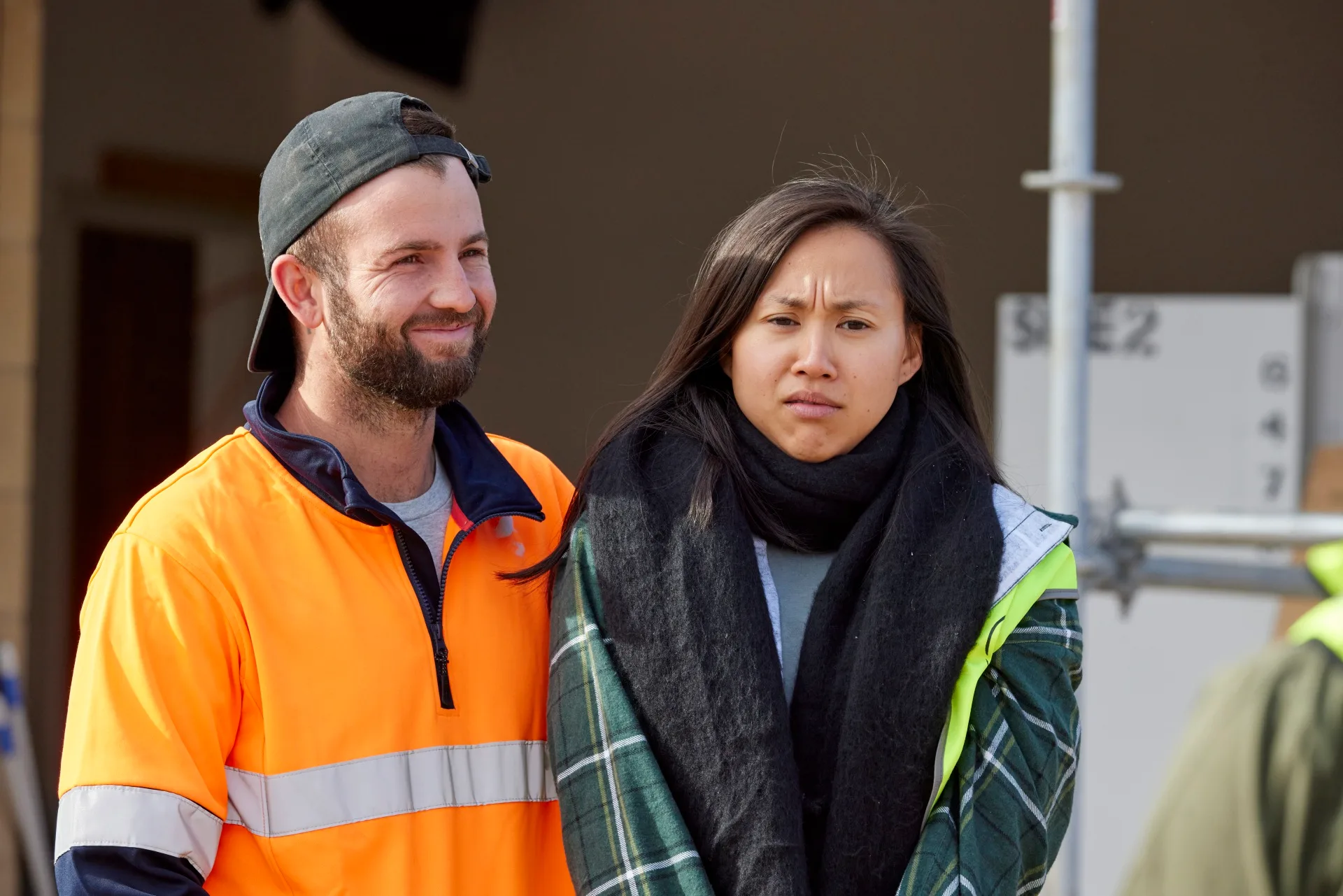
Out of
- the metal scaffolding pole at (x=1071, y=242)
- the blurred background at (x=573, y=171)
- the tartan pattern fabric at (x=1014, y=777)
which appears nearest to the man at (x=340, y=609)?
the tartan pattern fabric at (x=1014, y=777)

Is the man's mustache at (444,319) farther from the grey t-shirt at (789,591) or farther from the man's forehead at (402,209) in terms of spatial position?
the grey t-shirt at (789,591)

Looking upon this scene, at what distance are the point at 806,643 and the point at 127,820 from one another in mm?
726

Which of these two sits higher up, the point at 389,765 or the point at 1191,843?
the point at 1191,843

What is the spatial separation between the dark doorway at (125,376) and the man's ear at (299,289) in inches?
104

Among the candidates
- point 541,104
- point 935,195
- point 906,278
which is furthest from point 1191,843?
point 541,104

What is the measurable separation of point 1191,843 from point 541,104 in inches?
132

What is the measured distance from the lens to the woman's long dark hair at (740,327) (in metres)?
1.81

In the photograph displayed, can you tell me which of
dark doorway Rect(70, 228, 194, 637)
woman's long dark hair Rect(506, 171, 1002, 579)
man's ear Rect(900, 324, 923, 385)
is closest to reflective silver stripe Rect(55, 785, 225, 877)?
woman's long dark hair Rect(506, 171, 1002, 579)

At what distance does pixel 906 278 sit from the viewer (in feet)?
6.10

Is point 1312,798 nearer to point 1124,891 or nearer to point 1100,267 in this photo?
point 1124,891

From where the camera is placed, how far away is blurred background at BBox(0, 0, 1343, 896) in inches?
142

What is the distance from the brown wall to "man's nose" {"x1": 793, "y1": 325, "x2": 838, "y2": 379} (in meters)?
1.99

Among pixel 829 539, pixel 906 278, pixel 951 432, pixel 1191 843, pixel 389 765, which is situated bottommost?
pixel 389 765

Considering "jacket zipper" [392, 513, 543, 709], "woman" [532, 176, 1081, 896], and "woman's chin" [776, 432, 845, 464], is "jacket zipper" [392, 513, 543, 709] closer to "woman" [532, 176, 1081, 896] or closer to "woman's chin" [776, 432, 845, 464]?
"woman" [532, 176, 1081, 896]
